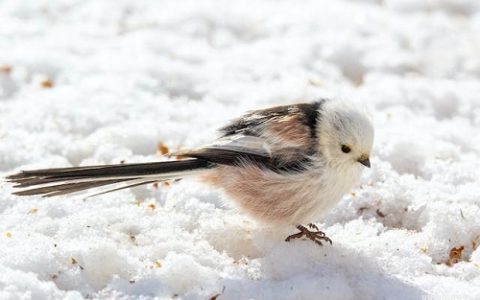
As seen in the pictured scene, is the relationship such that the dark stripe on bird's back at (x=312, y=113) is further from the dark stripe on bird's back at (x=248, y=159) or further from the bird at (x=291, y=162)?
the dark stripe on bird's back at (x=248, y=159)

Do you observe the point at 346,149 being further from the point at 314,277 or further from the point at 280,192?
the point at 314,277

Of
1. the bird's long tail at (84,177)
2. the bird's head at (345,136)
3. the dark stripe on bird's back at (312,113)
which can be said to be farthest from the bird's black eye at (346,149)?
the bird's long tail at (84,177)

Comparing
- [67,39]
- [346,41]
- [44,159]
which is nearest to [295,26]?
[346,41]

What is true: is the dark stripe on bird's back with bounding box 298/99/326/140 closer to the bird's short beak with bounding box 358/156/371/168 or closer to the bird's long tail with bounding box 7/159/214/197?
the bird's short beak with bounding box 358/156/371/168

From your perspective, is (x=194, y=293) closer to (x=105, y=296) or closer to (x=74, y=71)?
(x=105, y=296)

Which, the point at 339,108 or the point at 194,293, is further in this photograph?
the point at 339,108
